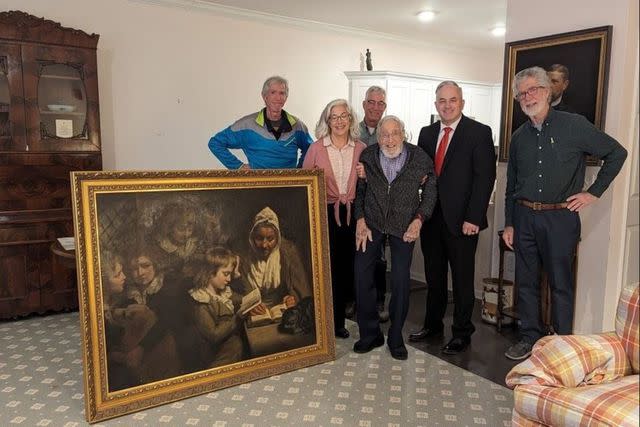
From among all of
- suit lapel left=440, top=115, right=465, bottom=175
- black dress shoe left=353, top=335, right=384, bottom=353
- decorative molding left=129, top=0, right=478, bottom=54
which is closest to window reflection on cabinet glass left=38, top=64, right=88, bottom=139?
decorative molding left=129, top=0, right=478, bottom=54

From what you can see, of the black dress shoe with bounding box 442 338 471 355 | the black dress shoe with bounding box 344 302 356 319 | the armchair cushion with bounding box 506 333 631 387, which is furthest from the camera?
the black dress shoe with bounding box 344 302 356 319

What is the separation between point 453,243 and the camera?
3066 millimetres

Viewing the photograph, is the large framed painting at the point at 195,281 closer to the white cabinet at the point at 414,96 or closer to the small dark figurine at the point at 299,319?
the small dark figurine at the point at 299,319

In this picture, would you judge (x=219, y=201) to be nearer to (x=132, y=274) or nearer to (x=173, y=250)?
(x=173, y=250)

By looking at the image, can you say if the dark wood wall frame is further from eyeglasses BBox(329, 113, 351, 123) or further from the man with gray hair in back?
eyeglasses BBox(329, 113, 351, 123)

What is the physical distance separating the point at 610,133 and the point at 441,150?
0.96 m

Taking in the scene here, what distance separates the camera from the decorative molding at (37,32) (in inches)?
138

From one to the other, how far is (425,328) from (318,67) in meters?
3.18

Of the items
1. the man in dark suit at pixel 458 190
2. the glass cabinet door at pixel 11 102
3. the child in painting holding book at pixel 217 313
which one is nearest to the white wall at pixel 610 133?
the man in dark suit at pixel 458 190

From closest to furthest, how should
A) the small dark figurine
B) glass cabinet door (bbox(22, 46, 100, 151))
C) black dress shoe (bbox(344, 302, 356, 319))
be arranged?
the small dark figurine → glass cabinet door (bbox(22, 46, 100, 151)) → black dress shoe (bbox(344, 302, 356, 319))

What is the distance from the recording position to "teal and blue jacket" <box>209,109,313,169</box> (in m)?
3.26

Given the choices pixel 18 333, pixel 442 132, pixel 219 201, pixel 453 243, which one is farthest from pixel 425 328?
pixel 18 333

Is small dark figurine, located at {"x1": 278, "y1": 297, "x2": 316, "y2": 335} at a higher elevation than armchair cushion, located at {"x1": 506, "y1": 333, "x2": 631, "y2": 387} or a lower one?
lower

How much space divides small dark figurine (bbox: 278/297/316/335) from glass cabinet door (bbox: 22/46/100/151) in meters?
2.12
